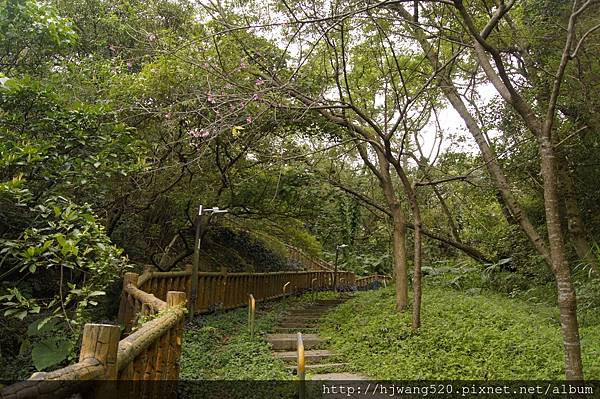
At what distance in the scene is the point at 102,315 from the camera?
704 cm

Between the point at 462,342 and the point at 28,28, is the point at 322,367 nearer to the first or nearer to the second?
the point at 462,342

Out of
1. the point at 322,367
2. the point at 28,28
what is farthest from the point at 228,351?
the point at 28,28

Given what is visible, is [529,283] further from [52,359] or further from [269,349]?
[52,359]

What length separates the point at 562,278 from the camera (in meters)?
3.62

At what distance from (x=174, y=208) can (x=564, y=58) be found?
26.9ft

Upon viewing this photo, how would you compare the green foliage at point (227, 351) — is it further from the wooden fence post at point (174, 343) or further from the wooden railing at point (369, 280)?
the wooden railing at point (369, 280)

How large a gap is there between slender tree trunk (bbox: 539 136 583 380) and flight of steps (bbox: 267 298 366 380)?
249 centimetres

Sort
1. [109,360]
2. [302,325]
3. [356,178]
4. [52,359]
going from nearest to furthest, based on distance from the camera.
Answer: [109,360]
[52,359]
[302,325]
[356,178]

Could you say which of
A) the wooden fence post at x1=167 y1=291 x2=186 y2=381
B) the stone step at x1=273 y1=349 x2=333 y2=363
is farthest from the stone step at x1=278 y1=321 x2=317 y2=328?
the wooden fence post at x1=167 y1=291 x2=186 y2=381

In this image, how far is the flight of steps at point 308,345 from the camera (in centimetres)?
565

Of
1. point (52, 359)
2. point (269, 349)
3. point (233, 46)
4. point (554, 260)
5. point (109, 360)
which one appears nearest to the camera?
point (109, 360)

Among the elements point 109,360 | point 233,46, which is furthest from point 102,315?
point 109,360

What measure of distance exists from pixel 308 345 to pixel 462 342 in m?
2.50

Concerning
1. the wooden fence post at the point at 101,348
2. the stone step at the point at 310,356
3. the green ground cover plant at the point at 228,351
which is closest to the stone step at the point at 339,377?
the green ground cover plant at the point at 228,351
